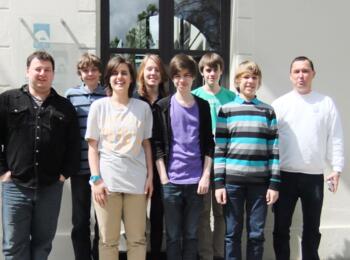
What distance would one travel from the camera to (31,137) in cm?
333

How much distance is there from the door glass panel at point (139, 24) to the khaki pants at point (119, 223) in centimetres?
203

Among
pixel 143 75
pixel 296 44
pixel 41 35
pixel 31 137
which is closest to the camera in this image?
pixel 31 137

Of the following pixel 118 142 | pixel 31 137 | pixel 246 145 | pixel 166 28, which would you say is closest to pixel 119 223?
pixel 118 142

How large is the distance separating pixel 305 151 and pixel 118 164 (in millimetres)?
1568

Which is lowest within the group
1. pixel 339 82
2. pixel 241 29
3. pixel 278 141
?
pixel 278 141

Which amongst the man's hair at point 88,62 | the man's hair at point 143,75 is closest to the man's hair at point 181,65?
the man's hair at point 143,75

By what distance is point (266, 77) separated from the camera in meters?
4.72

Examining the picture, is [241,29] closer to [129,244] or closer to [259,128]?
[259,128]

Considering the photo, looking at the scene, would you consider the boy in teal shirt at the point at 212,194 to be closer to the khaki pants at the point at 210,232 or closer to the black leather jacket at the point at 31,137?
the khaki pants at the point at 210,232

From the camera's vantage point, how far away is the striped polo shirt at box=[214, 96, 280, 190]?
3564 mm

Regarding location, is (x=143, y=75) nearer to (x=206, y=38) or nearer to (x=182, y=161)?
(x=182, y=161)

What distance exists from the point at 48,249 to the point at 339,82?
3.27 metres

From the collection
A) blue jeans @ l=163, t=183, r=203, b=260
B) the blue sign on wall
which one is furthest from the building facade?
blue jeans @ l=163, t=183, r=203, b=260

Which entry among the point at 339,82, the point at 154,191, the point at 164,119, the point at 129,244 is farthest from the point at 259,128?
the point at 339,82
